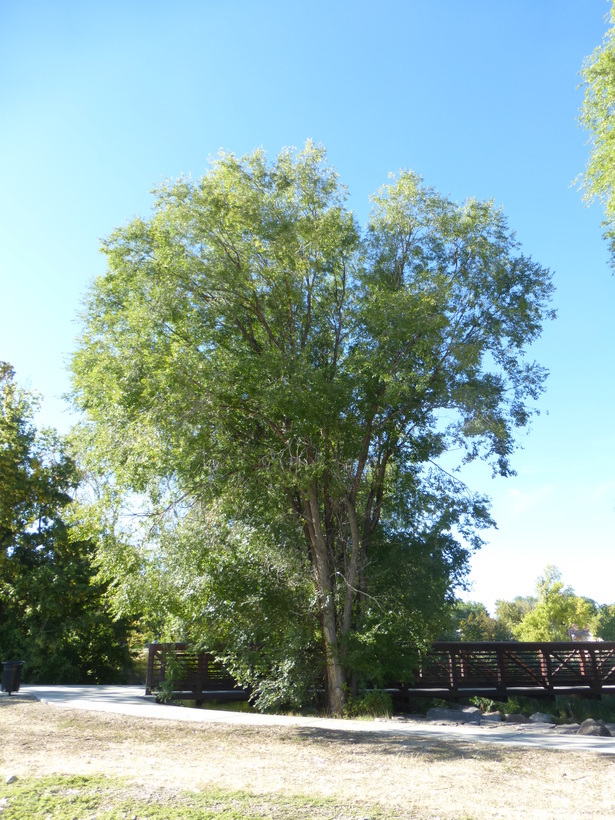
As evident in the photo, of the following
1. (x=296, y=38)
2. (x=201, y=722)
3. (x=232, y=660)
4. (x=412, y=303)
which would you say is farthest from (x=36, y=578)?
(x=296, y=38)

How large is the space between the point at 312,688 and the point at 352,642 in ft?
5.69

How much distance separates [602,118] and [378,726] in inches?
413

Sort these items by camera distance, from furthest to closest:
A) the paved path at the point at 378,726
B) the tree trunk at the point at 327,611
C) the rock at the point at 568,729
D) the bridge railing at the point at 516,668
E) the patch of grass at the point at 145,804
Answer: the bridge railing at the point at 516,668, the tree trunk at the point at 327,611, the rock at the point at 568,729, the paved path at the point at 378,726, the patch of grass at the point at 145,804

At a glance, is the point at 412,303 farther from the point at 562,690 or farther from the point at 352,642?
the point at 562,690

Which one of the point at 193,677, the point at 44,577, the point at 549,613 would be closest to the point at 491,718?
the point at 193,677

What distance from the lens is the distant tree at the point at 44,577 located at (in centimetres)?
2130

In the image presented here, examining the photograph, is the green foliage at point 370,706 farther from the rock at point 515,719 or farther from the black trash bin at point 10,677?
the black trash bin at point 10,677

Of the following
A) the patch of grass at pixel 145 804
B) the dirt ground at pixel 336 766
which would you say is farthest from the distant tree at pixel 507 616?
the patch of grass at pixel 145 804

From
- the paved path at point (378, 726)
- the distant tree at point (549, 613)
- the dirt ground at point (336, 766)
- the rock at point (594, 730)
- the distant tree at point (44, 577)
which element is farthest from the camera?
the distant tree at point (549, 613)

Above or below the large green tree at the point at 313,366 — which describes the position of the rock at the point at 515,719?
below

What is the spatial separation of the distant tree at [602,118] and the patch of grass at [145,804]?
935 cm

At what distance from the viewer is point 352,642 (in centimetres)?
1266

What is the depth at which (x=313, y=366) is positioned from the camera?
1388 cm

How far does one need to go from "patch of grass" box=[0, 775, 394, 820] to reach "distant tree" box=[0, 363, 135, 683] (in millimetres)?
16304
